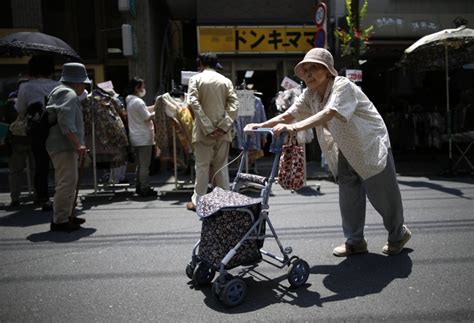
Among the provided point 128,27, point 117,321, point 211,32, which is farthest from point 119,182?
point 117,321

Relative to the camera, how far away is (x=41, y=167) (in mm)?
5816

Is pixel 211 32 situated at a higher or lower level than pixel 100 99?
higher

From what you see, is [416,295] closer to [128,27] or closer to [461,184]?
[461,184]

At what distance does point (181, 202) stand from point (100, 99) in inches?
84.6

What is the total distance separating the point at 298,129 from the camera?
3.06m

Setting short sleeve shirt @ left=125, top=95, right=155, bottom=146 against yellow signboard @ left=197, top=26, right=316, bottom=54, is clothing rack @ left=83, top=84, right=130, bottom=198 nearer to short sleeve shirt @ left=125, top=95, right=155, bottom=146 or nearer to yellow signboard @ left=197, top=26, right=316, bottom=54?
short sleeve shirt @ left=125, top=95, right=155, bottom=146

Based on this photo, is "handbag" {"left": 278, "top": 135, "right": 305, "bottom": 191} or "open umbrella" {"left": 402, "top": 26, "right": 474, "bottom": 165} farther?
"open umbrella" {"left": 402, "top": 26, "right": 474, "bottom": 165}

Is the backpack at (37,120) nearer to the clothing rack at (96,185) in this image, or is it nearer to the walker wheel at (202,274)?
the clothing rack at (96,185)

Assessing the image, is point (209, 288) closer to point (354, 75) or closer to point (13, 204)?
point (13, 204)

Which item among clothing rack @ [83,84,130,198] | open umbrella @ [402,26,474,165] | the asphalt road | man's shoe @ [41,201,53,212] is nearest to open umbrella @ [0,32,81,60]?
clothing rack @ [83,84,130,198]

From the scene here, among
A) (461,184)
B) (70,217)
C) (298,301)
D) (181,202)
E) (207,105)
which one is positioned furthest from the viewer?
(461,184)

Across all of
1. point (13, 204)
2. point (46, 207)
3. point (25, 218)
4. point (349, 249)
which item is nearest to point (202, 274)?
point (349, 249)

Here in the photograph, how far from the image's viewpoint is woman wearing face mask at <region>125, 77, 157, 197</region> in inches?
273

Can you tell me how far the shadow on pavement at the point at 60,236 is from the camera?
15.3 feet
